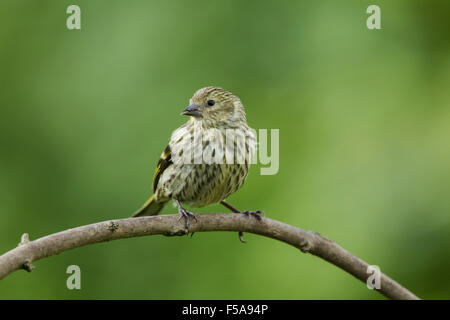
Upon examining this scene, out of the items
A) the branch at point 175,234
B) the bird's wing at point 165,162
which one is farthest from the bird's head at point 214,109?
the branch at point 175,234

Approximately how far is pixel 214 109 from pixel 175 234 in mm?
1337

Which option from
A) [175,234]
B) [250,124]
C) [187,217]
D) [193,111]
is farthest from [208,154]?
[250,124]

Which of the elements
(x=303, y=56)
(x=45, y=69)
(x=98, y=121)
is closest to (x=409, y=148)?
(x=303, y=56)

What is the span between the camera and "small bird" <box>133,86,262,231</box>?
13.6 ft

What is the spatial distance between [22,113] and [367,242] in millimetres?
3312

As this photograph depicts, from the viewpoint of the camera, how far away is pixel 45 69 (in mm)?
5809

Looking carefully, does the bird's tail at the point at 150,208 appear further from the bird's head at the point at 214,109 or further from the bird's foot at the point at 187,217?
the bird's foot at the point at 187,217

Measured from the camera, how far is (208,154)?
4.17 meters

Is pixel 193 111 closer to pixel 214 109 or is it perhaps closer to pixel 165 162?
pixel 214 109

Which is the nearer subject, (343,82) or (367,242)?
(367,242)

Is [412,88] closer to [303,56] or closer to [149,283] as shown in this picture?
[303,56]

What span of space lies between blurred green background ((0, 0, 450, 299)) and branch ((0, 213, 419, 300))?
1643mm

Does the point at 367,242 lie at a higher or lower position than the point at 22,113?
lower
